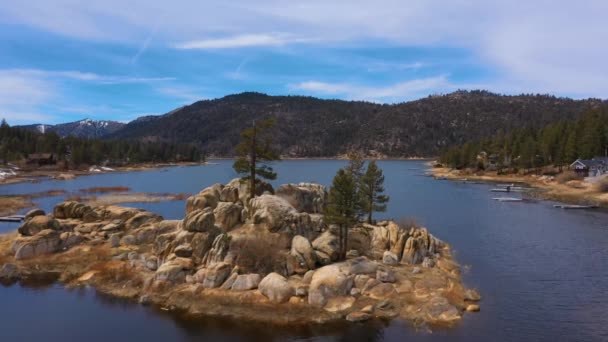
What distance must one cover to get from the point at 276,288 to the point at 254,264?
4467 millimetres

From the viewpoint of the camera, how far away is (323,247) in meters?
42.4

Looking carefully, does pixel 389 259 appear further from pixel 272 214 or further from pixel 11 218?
pixel 11 218

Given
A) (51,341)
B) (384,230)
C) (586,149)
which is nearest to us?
(51,341)

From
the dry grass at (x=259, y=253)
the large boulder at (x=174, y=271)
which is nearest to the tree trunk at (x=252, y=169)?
the dry grass at (x=259, y=253)

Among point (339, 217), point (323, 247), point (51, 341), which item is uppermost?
point (339, 217)

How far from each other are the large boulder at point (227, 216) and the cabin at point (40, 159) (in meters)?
171

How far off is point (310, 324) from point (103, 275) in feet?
70.5

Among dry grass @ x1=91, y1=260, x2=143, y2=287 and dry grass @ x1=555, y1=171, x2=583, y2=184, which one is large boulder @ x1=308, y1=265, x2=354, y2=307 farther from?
dry grass @ x1=555, y1=171, x2=583, y2=184

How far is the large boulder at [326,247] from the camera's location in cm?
4125

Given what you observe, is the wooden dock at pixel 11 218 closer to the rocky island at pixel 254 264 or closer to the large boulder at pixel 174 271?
the rocky island at pixel 254 264

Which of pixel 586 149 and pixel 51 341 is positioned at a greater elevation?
pixel 586 149

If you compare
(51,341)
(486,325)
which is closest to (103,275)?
(51,341)

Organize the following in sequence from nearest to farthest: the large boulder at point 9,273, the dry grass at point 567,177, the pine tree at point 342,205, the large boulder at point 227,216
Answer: the pine tree at point 342,205, the large boulder at point 9,273, the large boulder at point 227,216, the dry grass at point 567,177

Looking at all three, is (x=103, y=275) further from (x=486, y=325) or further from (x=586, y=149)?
(x=586, y=149)
